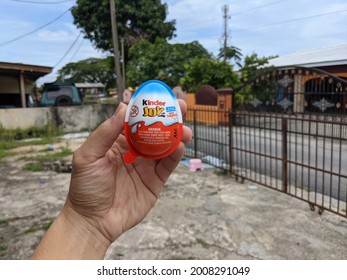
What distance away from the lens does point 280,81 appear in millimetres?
10312

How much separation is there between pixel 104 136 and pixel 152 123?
0.74 ft

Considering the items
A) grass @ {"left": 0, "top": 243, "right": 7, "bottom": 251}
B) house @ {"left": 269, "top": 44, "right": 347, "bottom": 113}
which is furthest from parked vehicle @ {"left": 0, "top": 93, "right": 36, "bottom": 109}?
grass @ {"left": 0, "top": 243, "right": 7, "bottom": 251}

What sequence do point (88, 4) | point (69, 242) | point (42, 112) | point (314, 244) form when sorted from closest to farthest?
point (69, 242)
point (314, 244)
point (42, 112)
point (88, 4)

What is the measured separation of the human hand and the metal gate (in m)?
2.91

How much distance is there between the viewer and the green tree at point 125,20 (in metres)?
19.2

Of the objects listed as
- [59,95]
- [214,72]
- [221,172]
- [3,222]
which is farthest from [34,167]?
[214,72]

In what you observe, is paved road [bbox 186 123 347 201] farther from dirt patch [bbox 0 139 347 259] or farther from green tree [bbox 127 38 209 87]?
green tree [bbox 127 38 209 87]

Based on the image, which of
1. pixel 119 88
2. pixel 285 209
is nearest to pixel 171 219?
pixel 285 209

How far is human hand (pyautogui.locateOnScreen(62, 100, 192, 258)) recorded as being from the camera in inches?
53.0

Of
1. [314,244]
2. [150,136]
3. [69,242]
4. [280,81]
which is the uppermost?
[280,81]

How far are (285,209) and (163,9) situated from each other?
19.1m

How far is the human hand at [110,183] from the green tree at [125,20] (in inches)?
734

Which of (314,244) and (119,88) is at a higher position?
(119,88)

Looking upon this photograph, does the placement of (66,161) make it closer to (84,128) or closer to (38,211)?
(38,211)
